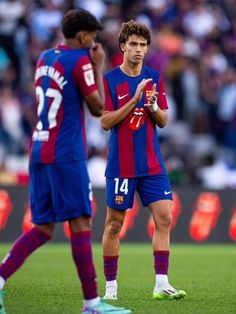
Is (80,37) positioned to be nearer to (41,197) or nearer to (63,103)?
(63,103)

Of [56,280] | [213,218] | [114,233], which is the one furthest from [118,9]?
[114,233]

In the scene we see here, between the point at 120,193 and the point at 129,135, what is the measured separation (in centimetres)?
54

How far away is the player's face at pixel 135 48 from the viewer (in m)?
9.11

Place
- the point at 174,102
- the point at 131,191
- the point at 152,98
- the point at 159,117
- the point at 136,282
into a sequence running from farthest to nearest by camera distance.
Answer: the point at 174,102
the point at 136,282
the point at 131,191
the point at 159,117
the point at 152,98

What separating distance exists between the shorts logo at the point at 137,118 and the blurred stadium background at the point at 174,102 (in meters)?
7.95

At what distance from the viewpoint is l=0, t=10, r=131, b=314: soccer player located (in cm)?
739

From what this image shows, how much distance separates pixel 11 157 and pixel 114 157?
385 inches

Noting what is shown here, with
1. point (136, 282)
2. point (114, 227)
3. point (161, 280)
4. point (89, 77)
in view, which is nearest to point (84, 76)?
point (89, 77)

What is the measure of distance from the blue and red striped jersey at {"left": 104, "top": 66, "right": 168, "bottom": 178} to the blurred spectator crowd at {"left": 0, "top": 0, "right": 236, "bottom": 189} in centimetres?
900

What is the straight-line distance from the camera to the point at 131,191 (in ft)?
30.1

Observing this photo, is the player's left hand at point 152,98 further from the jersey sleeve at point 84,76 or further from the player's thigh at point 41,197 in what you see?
the player's thigh at point 41,197

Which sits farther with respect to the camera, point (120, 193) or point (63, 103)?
point (120, 193)

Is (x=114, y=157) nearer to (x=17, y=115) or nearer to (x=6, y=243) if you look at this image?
(x=6, y=243)

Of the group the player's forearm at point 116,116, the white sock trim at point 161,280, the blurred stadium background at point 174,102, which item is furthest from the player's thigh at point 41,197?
the blurred stadium background at point 174,102
